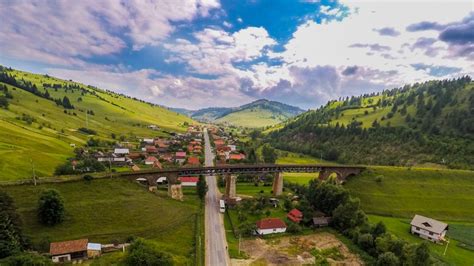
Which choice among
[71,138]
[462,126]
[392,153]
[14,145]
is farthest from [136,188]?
[462,126]

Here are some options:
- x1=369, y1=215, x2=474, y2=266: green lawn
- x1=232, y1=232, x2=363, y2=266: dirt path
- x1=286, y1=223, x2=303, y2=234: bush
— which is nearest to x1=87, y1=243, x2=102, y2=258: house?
x1=232, y1=232, x2=363, y2=266: dirt path

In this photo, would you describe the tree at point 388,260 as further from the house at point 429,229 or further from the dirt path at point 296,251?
the house at point 429,229

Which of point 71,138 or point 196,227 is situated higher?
→ point 71,138

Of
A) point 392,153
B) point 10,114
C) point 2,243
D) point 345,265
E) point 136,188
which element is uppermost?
point 10,114

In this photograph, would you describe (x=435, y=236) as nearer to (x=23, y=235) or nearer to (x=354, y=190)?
(x=354, y=190)

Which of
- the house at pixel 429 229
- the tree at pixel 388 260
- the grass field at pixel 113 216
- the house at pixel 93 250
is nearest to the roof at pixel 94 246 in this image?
the house at pixel 93 250

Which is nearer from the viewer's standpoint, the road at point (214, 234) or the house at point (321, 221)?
the road at point (214, 234)

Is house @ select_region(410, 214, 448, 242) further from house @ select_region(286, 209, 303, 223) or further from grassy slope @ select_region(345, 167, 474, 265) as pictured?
house @ select_region(286, 209, 303, 223)

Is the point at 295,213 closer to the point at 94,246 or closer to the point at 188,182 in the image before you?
the point at 188,182
